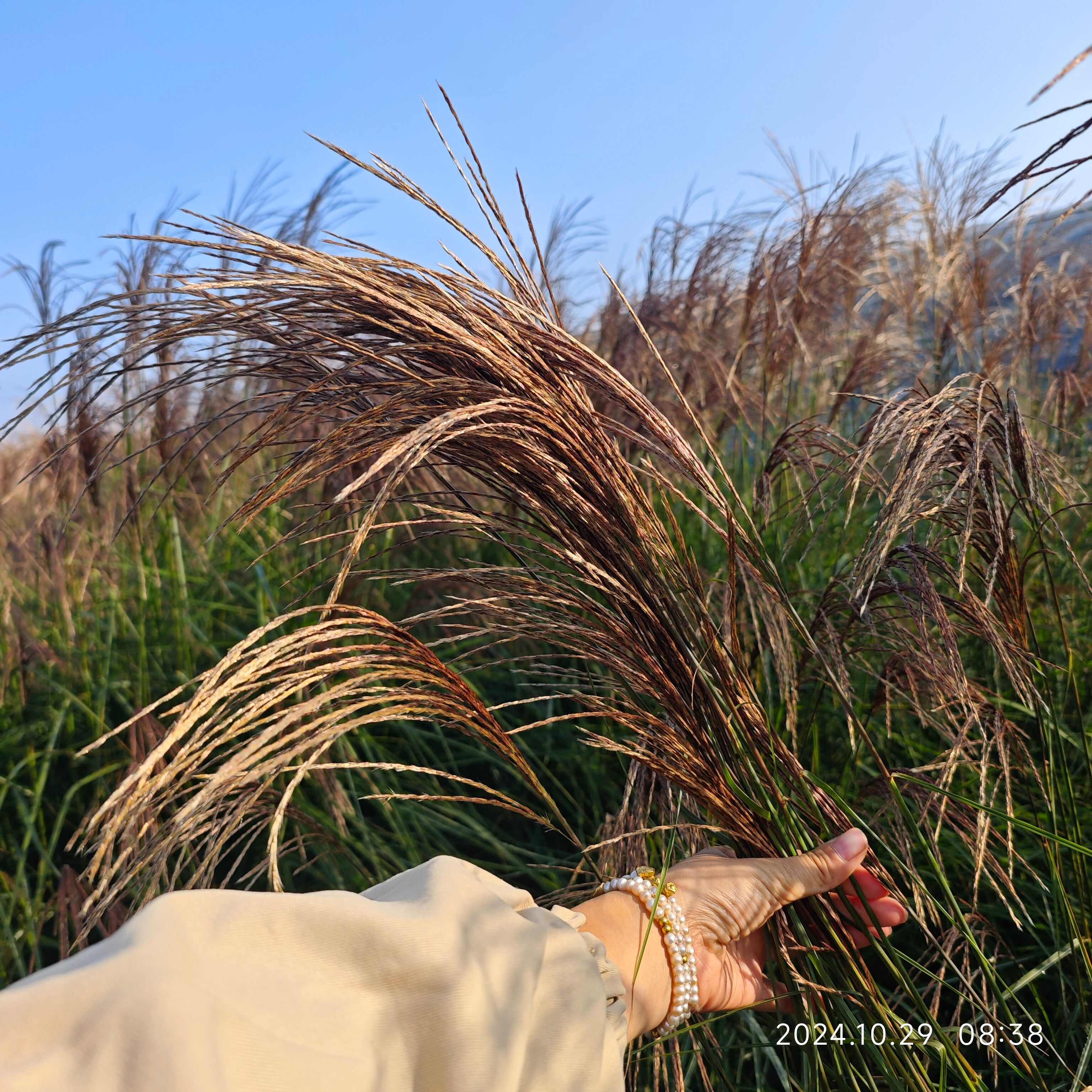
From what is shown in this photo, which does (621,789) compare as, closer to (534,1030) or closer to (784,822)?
(784,822)

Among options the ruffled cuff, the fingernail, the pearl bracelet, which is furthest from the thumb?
the ruffled cuff

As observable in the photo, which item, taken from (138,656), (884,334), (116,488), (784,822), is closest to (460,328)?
(784,822)

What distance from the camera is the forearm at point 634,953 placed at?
44.8 inches

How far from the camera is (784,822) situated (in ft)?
3.94

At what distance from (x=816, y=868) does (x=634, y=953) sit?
0.86 ft

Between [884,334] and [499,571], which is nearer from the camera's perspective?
[499,571]

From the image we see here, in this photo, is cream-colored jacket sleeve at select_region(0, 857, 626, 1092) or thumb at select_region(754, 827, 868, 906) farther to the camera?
thumb at select_region(754, 827, 868, 906)

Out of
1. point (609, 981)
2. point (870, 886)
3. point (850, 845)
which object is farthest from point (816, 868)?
point (609, 981)

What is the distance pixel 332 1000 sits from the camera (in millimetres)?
802

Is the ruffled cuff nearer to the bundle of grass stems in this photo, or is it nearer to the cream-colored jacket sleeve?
the cream-colored jacket sleeve

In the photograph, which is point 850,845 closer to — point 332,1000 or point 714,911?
point 714,911

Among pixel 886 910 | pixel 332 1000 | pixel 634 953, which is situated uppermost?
pixel 332 1000

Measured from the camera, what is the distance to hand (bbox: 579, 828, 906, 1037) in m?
1.14

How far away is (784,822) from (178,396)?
2305mm
